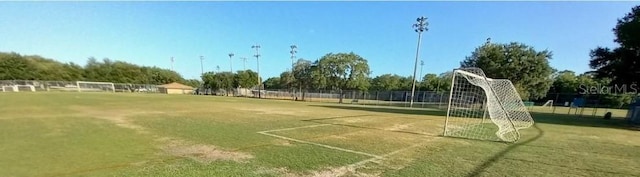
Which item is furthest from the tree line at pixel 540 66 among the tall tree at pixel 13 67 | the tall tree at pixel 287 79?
the tall tree at pixel 13 67

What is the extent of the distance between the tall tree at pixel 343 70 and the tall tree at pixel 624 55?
38525 millimetres

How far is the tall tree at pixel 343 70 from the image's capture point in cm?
5603

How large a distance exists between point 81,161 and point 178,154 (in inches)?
58.0

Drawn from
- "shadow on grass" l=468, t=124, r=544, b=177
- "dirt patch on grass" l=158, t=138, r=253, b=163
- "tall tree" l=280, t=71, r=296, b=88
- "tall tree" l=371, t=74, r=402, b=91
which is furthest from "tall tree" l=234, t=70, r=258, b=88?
"shadow on grass" l=468, t=124, r=544, b=177

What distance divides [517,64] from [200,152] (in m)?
28.3

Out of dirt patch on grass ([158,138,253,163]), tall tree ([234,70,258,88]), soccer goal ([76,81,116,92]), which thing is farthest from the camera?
tall tree ([234,70,258,88])

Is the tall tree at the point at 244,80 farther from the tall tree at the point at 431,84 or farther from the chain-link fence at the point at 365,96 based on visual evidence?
the tall tree at the point at 431,84

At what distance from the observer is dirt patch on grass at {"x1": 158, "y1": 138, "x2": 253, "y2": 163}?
5548 millimetres

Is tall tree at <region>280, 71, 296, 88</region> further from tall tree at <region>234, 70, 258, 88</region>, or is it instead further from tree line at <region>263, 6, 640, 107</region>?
tree line at <region>263, 6, 640, 107</region>

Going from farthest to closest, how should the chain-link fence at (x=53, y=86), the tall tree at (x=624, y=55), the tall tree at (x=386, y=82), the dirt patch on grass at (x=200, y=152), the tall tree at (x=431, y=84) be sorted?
the tall tree at (x=386, y=82) → the tall tree at (x=431, y=84) → the chain-link fence at (x=53, y=86) → the tall tree at (x=624, y=55) → the dirt patch on grass at (x=200, y=152)

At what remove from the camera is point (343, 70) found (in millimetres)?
56312

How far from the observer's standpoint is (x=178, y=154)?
5.80 m

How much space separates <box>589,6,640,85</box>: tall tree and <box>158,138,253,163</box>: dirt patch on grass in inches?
833

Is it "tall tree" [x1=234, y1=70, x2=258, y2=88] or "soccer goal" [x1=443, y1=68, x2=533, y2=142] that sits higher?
"tall tree" [x1=234, y1=70, x2=258, y2=88]
